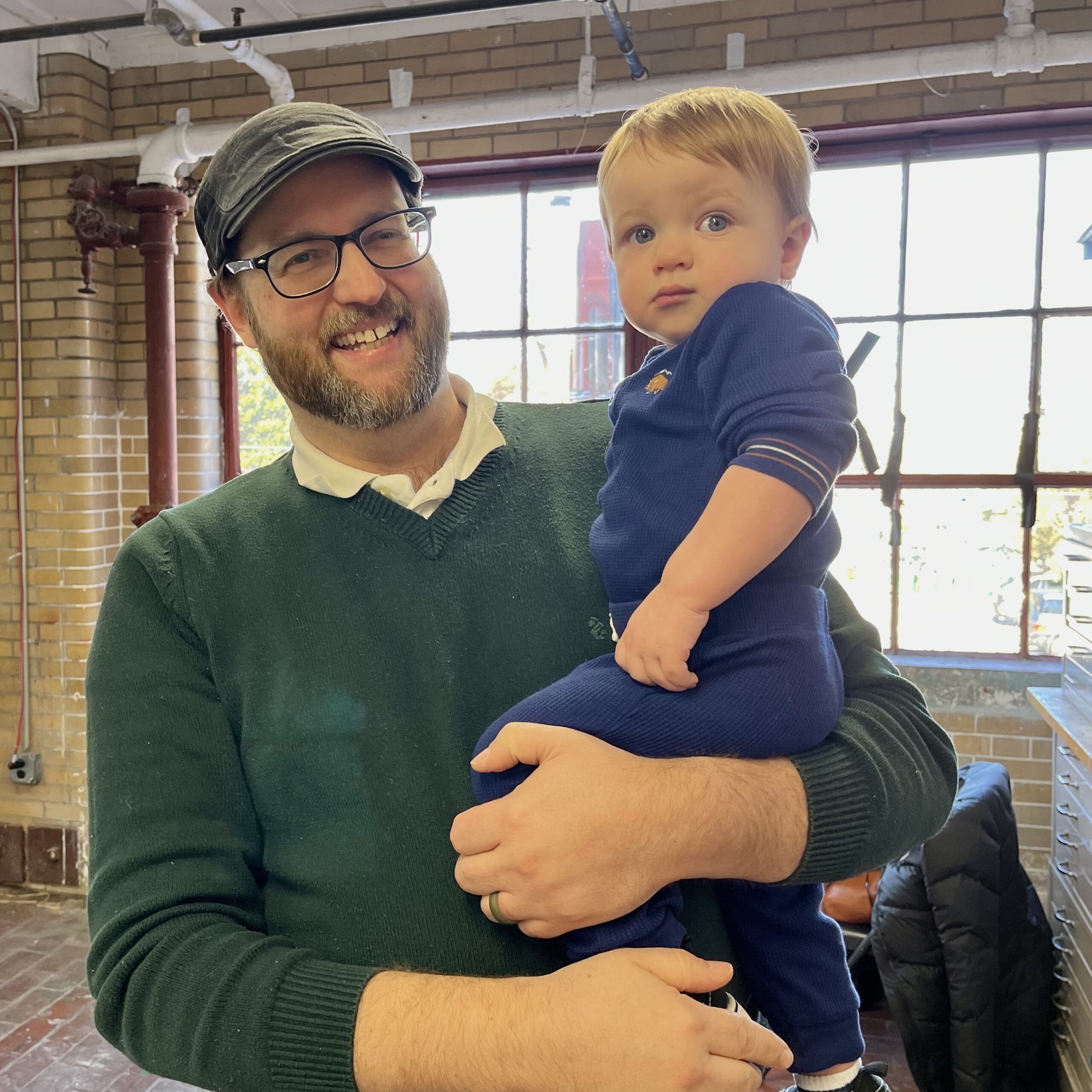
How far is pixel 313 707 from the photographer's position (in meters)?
1.12

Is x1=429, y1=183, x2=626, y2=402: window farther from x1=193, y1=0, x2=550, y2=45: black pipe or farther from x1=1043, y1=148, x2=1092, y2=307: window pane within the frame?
x1=1043, y1=148, x2=1092, y2=307: window pane

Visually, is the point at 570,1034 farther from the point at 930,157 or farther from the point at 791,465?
the point at 930,157

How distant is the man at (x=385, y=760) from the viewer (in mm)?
917

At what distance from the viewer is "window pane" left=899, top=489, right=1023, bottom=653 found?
3498mm

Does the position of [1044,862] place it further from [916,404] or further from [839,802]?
[839,802]

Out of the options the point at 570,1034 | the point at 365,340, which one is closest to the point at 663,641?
the point at 570,1034

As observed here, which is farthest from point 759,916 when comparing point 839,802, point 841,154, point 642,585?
point 841,154

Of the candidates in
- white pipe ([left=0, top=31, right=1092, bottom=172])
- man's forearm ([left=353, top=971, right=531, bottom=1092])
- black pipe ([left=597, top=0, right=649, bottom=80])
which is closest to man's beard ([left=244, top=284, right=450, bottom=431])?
man's forearm ([left=353, top=971, right=531, bottom=1092])

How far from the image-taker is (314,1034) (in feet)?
2.99

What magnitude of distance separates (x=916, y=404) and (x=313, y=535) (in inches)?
114

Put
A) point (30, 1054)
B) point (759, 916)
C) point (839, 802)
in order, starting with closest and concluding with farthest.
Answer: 1. point (839, 802)
2. point (759, 916)
3. point (30, 1054)

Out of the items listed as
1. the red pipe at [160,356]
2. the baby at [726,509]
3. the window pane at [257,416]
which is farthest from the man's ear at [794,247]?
the window pane at [257,416]

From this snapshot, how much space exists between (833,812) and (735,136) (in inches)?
29.3

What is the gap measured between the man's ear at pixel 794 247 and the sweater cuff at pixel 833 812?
0.56 m
